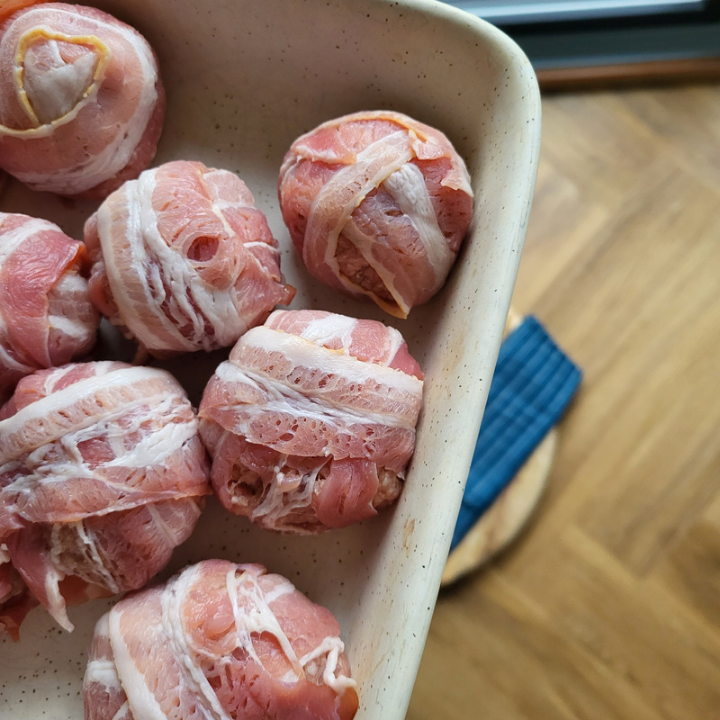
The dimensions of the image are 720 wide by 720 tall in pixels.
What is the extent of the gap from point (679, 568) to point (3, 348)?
1293mm

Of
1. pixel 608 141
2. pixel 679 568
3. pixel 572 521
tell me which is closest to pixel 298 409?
pixel 572 521

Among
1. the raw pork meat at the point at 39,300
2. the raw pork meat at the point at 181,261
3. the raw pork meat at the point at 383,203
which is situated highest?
the raw pork meat at the point at 383,203

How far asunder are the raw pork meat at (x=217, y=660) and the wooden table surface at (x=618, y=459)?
56cm

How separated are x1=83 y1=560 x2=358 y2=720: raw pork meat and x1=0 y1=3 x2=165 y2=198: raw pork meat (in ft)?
2.07

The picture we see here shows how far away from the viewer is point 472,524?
4.02 ft

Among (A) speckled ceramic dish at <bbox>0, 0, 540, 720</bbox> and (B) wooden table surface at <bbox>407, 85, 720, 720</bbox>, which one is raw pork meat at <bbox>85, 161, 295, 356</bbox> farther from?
(B) wooden table surface at <bbox>407, 85, 720, 720</bbox>

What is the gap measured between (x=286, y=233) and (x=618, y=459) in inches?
33.1

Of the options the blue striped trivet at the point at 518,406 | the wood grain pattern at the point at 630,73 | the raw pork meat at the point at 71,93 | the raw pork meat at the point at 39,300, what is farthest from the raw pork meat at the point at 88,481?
the wood grain pattern at the point at 630,73

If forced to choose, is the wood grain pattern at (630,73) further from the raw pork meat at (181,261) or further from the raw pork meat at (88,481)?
the raw pork meat at (88,481)

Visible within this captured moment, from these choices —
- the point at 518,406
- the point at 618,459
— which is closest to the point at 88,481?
the point at 518,406

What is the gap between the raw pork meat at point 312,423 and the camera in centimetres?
77

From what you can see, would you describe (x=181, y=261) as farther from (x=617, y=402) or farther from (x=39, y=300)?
(x=617, y=402)

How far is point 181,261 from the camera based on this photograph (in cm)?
80

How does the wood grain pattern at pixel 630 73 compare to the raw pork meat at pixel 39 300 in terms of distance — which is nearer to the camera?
the raw pork meat at pixel 39 300
